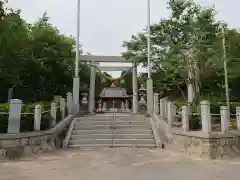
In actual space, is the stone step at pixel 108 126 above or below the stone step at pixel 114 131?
above

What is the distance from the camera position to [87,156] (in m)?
7.41

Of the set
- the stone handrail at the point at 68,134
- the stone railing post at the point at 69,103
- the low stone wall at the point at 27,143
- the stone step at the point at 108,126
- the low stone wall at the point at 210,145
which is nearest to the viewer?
the low stone wall at the point at 27,143

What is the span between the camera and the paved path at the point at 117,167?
5281mm

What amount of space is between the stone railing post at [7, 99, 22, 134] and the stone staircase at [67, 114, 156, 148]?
220cm

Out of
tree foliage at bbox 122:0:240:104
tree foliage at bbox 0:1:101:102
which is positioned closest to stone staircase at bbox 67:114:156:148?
tree foliage at bbox 122:0:240:104

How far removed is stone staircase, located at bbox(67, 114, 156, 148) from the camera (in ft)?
30.6

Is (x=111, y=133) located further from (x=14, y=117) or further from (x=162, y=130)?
(x=14, y=117)

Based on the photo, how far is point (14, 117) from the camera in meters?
7.43

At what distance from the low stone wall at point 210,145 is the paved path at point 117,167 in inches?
22.7

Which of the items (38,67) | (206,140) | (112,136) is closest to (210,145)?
(206,140)

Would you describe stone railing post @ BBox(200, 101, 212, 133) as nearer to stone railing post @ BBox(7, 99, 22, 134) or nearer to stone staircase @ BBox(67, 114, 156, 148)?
stone staircase @ BBox(67, 114, 156, 148)

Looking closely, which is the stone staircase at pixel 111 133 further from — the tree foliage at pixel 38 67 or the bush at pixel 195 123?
the tree foliage at pixel 38 67

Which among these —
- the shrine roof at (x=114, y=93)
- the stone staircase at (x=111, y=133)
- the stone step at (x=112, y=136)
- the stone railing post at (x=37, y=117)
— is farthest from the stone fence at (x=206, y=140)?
the shrine roof at (x=114, y=93)

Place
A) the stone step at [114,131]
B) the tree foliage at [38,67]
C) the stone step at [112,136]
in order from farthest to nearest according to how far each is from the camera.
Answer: the tree foliage at [38,67]
the stone step at [114,131]
the stone step at [112,136]
